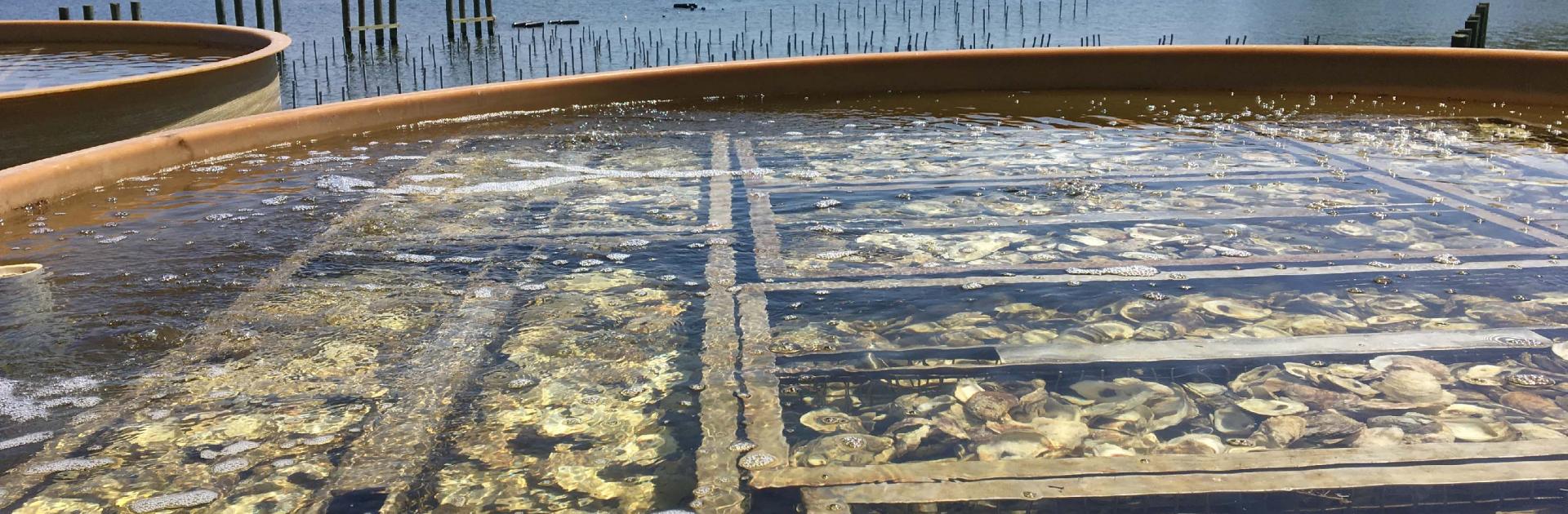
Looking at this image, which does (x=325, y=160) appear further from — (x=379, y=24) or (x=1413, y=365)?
(x=379, y=24)

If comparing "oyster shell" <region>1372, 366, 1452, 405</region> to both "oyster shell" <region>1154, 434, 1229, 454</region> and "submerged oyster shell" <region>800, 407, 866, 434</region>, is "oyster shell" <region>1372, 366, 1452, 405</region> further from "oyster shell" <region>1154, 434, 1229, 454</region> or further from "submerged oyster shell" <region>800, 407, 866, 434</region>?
"submerged oyster shell" <region>800, 407, 866, 434</region>

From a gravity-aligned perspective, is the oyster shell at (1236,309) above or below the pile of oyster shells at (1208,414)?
above

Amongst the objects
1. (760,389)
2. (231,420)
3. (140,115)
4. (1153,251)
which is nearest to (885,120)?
(1153,251)

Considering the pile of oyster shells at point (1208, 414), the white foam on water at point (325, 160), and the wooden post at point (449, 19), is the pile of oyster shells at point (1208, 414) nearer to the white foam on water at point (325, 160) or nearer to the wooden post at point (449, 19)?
the white foam on water at point (325, 160)

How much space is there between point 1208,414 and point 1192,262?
1489 millimetres

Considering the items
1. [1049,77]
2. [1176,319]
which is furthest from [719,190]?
[1049,77]

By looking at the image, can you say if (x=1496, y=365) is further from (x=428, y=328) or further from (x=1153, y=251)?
(x=428, y=328)

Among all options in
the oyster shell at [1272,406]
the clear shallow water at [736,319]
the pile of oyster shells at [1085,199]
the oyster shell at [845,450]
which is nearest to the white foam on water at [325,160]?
the clear shallow water at [736,319]

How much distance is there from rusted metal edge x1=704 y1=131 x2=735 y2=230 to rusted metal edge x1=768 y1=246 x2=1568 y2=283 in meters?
0.89

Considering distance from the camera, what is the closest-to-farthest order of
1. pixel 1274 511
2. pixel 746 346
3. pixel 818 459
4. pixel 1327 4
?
pixel 1274 511, pixel 818 459, pixel 746 346, pixel 1327 4

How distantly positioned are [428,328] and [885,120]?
486 cm

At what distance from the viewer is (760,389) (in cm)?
317

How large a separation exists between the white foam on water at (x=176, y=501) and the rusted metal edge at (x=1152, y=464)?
3.76 ft

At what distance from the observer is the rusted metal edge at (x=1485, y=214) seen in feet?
15.2
